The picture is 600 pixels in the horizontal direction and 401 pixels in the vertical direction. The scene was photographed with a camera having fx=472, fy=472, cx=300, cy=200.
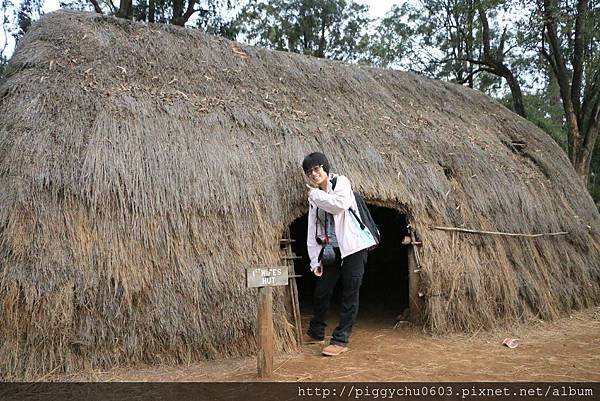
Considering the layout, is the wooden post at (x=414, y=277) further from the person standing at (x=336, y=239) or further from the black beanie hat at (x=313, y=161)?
the black beanie hat at (x=313, y=161)

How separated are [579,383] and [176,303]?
3.65m

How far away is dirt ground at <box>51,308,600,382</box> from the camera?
13.7 feet

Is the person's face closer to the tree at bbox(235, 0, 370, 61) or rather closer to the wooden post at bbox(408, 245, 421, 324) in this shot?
the wooden post at bbox(408, 245, 421, 324)

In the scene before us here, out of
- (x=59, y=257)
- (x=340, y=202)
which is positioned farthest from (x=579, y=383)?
(x=59, y=257)

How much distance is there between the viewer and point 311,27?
21562mm

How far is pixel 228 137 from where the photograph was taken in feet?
18.0

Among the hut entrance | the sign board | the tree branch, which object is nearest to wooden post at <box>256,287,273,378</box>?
the sign board

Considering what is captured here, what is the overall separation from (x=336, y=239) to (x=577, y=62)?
9.42 m

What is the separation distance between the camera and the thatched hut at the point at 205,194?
4199mm

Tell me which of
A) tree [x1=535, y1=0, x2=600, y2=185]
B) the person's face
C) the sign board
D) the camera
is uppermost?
tree [x1=535, y1=0, x2=600, y2=185]

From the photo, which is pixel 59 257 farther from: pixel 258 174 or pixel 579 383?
pixel 579 383

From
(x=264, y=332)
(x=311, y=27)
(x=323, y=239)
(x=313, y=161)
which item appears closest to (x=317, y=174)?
(x=313, y=161)

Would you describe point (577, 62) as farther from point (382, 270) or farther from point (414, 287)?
point (414, 287)

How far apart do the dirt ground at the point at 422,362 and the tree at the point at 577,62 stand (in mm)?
7069
